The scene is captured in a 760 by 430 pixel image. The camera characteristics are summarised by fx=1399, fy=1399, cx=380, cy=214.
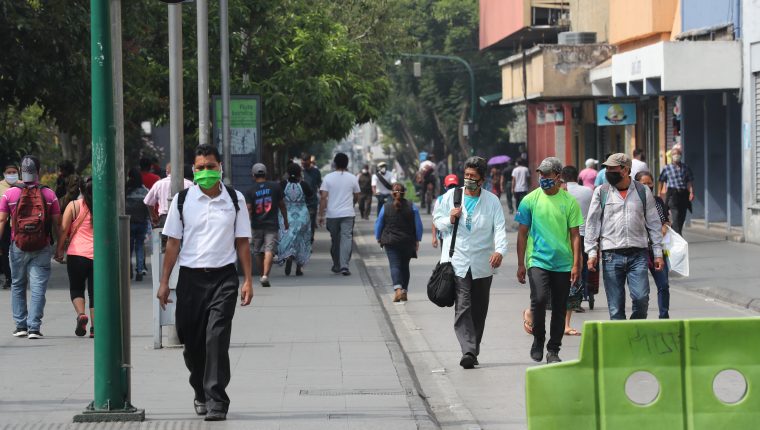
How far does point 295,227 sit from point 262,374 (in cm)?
976

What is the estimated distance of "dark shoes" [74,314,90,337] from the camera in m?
13.0

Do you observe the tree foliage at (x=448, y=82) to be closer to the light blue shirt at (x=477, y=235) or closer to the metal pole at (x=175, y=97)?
the metal pole at (x=175, y=97)

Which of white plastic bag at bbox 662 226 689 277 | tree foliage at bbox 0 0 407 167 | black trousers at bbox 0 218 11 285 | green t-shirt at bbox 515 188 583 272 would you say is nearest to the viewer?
green t-shirt at bbox 515 188 583 272

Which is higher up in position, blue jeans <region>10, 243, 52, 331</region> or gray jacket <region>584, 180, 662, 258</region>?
gray jacket <region>584, 180, 662, 258</region>

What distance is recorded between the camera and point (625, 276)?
37.6 feet

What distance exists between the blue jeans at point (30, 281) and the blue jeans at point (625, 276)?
17.2 feet

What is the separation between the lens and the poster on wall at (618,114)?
34.4 meters

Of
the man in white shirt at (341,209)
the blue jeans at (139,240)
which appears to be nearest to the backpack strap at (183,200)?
the blue jeans at (139,240)

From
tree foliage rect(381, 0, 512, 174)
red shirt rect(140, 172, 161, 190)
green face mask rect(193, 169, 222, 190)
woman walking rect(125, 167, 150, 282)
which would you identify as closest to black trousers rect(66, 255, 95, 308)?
green face mask rect(193, 169, 222, 190)

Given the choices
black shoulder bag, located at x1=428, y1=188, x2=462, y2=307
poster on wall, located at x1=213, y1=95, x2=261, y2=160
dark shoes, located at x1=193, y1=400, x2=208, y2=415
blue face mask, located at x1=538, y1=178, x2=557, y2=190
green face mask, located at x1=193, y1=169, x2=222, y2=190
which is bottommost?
dark shoes, located at x1=193, y1=400, x2=208, y2=415

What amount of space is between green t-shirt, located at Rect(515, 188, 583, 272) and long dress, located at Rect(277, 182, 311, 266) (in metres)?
9.49

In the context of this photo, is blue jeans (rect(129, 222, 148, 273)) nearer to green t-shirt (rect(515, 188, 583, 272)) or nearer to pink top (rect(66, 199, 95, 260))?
pink top (rect(66, 199, 95, 260))

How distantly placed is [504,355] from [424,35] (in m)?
60.3

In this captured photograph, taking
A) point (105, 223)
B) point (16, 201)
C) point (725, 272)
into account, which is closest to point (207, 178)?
point (105, 223)
